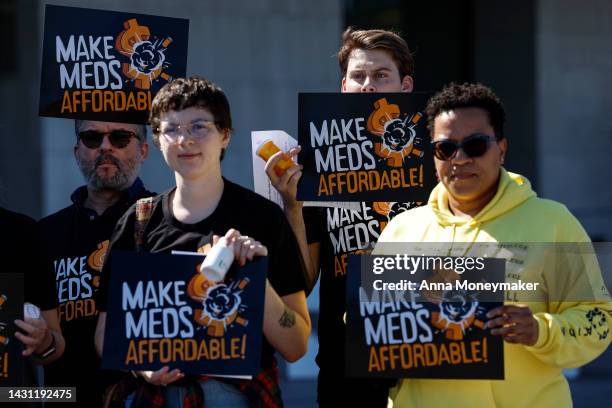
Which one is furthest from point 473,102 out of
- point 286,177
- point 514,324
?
point 286,177

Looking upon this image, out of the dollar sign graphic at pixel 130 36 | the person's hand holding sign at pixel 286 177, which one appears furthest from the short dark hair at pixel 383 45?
the dollar sign graphic at pixel 130 36

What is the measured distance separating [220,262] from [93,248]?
3.73 feet

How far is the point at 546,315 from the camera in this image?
3.61m

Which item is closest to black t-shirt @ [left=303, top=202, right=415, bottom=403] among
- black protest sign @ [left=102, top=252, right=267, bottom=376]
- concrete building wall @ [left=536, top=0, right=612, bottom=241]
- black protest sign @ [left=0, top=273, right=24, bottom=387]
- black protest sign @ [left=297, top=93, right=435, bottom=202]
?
black protest sign @ [left=297, top=93, right=435, bottom=202]

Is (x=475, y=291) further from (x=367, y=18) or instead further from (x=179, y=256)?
(x=367, y=18)

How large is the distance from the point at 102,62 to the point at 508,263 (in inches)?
80.6

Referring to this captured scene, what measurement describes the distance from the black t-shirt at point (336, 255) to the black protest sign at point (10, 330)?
1190 millimetres

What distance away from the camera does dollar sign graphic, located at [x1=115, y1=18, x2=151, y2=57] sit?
484cm

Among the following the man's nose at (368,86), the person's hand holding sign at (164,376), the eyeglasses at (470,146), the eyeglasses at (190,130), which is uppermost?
the man's nose at (368,86)

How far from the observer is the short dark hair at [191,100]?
3928 mm

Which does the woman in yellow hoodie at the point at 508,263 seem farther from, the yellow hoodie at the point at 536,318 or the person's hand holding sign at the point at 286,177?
the person's hand holding sign at the point at 286,177

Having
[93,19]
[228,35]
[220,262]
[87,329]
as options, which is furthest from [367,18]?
[220,262]

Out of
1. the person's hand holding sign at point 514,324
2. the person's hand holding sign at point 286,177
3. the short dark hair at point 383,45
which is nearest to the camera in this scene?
the person's hand holding sign at point 514,324

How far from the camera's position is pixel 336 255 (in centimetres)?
454
